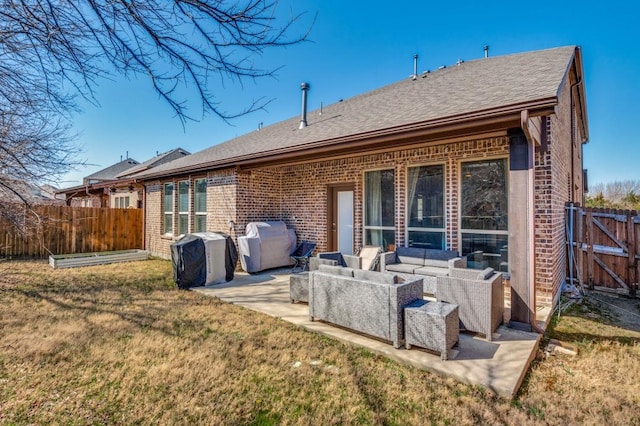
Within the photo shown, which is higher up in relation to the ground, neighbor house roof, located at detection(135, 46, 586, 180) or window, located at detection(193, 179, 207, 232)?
neighbor house roof, located at detection(135, 46, 586, 180)

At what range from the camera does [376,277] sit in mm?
3879

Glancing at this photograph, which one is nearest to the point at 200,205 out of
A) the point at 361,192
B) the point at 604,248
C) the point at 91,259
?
the point at 91,259

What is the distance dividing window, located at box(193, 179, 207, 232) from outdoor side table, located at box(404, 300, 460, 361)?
7.15 metres

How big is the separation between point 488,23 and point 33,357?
11.2 m

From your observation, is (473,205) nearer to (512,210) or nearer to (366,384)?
(512,210)

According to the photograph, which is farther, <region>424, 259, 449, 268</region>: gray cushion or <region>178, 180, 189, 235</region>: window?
<region>178, 180, 189, 235</region>: window

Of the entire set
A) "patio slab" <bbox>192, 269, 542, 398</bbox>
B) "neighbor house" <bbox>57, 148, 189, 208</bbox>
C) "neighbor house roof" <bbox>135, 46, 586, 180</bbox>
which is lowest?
"patio slab" <bbox>192, 269, 542, 398</bbox>

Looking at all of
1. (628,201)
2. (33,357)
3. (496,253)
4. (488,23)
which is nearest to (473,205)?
(496,253)

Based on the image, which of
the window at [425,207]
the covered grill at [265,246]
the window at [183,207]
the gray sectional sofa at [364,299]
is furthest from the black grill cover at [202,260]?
the window at [425,207]

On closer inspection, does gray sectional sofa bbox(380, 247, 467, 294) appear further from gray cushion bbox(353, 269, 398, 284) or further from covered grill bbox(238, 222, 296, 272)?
covered grill bbox(238, 222, 296, 272)

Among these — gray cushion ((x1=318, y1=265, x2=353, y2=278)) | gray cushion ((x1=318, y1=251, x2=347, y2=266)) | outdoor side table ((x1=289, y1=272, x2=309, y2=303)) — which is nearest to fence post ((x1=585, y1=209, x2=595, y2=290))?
gray cushion ((x1=318, y1=251, x2=347, y2=266))

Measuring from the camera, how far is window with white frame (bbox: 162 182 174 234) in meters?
10.6

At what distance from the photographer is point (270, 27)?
238 cm

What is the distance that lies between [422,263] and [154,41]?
5272 millimetres
